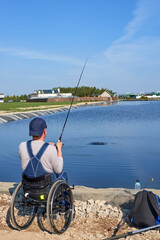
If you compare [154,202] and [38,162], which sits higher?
[38,162]

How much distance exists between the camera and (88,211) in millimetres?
4520

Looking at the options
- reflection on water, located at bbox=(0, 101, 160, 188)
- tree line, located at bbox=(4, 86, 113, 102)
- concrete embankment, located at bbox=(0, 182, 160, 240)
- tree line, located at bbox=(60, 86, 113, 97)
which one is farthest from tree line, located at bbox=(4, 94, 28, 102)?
concrete embankment, located at bbox=(0, 182, 160, 240)

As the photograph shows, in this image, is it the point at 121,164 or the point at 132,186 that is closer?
the point at 132,186

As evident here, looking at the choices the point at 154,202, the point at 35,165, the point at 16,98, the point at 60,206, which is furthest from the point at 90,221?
the point at 16,98

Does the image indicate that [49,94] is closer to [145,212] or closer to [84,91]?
[84,91]

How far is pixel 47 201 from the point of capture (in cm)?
360

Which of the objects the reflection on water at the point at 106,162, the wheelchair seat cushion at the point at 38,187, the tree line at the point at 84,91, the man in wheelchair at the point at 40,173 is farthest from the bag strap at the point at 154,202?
the tree line at the point at 84,91

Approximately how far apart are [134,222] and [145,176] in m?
4.54

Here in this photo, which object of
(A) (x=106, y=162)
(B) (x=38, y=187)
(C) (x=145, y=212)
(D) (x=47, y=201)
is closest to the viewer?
(D) (x=47, y=201)

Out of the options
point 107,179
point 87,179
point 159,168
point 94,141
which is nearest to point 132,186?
point 107,179

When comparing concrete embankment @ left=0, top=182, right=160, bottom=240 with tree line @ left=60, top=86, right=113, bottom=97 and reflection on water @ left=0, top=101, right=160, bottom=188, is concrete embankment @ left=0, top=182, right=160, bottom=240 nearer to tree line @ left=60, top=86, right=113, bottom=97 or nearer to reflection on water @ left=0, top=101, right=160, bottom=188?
reflection on water @ left=0, top=101, right=160, bottom=188

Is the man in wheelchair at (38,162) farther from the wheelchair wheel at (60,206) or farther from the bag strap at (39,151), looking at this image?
the wheelchair wheel at (60,206)

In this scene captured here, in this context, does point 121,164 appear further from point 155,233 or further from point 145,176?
point 155,233

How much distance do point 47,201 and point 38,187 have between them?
254 millimetres
